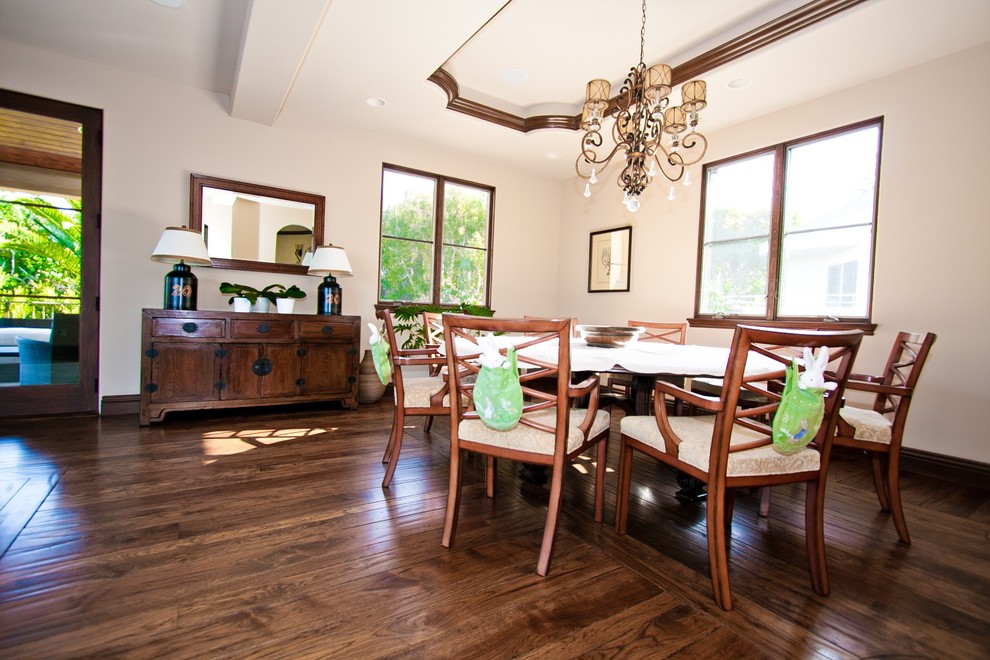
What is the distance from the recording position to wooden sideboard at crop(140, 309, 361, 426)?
131 inches

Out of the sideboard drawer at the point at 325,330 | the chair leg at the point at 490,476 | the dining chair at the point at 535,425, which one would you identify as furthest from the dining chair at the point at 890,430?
the sideboard drawer at the point at 325,330

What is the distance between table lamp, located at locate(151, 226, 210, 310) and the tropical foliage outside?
665 millimetres

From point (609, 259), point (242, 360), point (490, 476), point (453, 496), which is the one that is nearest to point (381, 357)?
point (490, 476)

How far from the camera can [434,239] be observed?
5.07 m

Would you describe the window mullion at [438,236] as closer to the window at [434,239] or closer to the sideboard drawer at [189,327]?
the window at [434,239]

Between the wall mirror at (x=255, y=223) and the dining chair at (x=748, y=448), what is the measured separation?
3761 mm

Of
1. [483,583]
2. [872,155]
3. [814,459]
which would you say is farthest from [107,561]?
[872,155]

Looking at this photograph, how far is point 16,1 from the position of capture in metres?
2.81

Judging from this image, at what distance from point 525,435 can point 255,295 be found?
3.19 metres

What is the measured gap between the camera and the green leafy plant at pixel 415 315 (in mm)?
4520

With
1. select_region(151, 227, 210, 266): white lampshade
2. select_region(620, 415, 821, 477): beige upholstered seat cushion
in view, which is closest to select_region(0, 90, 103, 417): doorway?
select_region(151, 227, 210, 266): white lampshade

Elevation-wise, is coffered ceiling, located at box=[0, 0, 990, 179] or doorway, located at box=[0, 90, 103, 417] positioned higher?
coffered ceiling, located at box=[0, 0, 990, 179]

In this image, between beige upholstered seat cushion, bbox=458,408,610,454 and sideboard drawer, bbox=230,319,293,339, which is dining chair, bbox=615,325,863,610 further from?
sideboard drawer, bbox=230,319,293,339

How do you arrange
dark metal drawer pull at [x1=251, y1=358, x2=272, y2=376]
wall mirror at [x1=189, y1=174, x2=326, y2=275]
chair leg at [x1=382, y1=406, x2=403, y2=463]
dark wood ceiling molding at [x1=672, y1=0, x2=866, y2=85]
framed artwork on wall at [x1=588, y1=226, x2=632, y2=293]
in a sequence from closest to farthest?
chair leg at [x1=382, y1=406, x2=403, y2=463], dark wood ceiling molding at [x1=672, y1=0, x2=866, y2=85], dark metal drawer pull at [x1=251, y1=358, x2=272, y2=376], wall mirror at [x1=189, y1=174, x2=326, y2=275], framed artwork on wall at [x1=588, y1=226, x2=632, y2=293]
